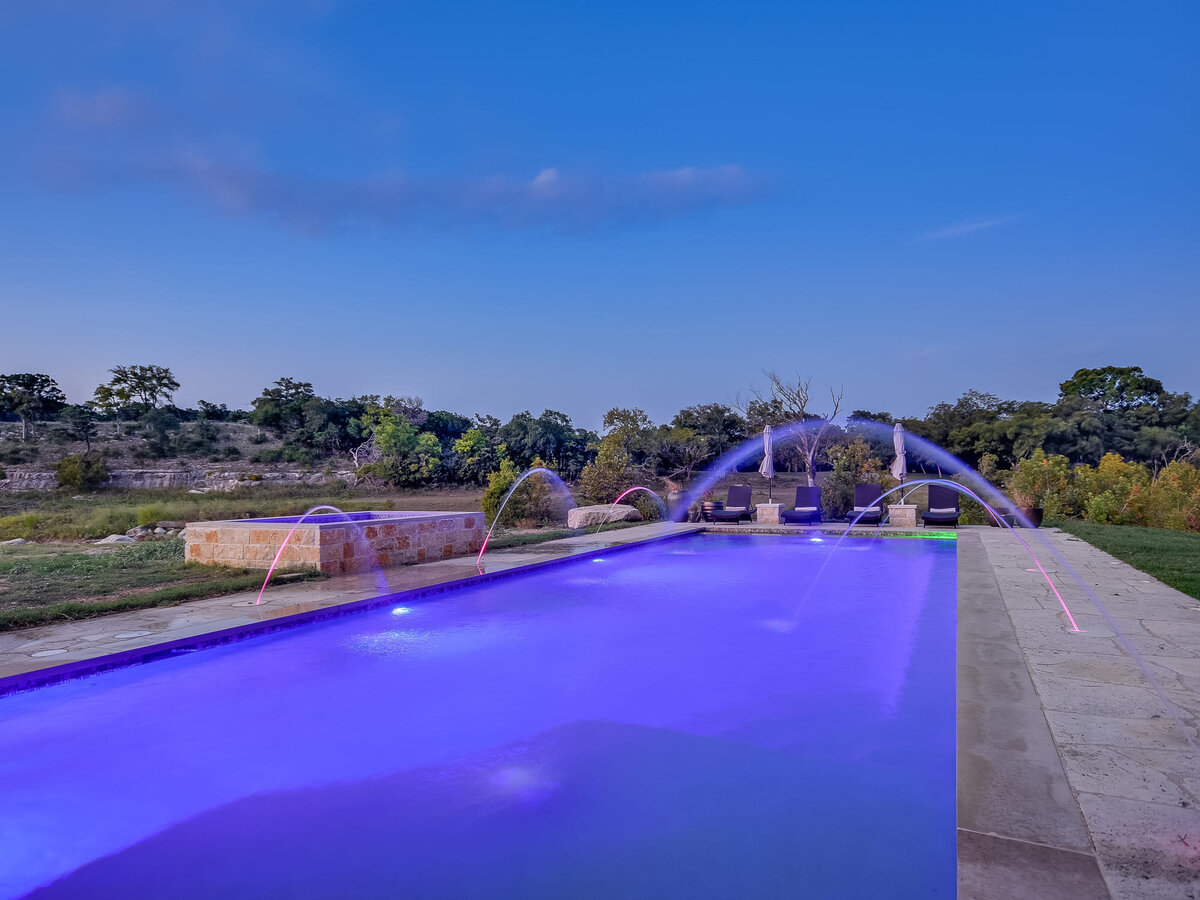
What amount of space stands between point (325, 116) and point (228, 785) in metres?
15.5

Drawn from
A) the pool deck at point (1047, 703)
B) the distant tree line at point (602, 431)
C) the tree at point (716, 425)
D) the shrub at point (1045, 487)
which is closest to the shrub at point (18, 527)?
the distant tree line at point (602, 431)

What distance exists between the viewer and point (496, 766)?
323 centimetres

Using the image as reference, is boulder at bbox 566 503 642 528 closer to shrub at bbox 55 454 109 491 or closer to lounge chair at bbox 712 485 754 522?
lounge chair at bbox 712 485 754 522

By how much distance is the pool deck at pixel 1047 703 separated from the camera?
1.76m

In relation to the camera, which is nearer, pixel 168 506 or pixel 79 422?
pixel 168 506

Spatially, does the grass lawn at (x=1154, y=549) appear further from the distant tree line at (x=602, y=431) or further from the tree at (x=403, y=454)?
the tree at (x=403, y=454)

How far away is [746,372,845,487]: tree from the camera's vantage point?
750 inches

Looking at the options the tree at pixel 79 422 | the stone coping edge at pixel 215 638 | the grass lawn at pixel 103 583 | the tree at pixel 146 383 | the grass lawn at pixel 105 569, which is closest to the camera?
the stone coping edge at pixel 215 638

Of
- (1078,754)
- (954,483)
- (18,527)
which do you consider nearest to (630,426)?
(954,483)

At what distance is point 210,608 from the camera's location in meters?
5.45

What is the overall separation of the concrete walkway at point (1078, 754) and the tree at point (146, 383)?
4239 cm

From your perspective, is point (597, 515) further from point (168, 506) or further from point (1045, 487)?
point (168, 506)

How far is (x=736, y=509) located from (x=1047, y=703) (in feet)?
35.4

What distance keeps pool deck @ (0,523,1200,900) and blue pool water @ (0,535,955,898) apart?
32 centimetres
